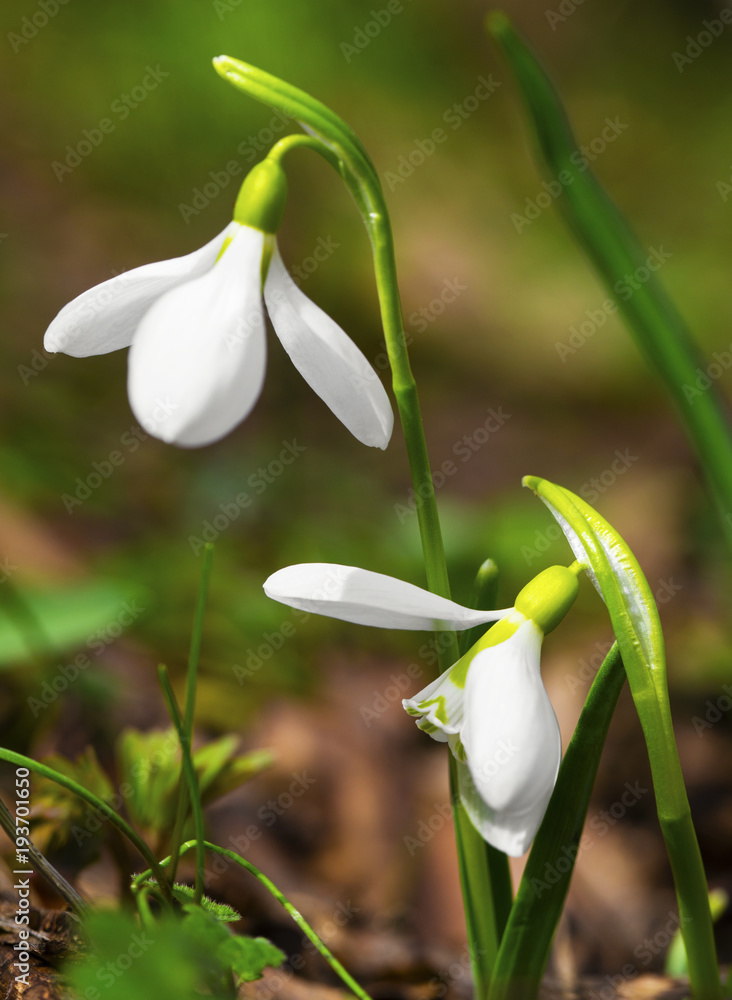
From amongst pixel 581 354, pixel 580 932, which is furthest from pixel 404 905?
pixel 581 354

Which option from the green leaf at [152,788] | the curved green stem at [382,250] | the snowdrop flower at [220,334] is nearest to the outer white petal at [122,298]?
the snowdrop flower at [220,334]

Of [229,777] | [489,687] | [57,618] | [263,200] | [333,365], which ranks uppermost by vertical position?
[263,200]

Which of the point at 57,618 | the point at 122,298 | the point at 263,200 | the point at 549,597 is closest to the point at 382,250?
the point at 263,200

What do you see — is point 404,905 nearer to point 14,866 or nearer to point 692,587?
point 14,866

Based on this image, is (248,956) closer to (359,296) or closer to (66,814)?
(66,814)

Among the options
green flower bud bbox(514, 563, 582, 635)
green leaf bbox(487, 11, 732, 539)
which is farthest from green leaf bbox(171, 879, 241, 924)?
green leaf bbox(487, 11, 732, 539)

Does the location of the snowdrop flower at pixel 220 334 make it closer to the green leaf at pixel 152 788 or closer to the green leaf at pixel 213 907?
the green leaf at pixel 213 907

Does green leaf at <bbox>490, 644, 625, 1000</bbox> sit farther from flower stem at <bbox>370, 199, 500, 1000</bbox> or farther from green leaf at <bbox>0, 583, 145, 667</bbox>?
green leaf at <bbox>0, 583, 145, 667</bbox>
